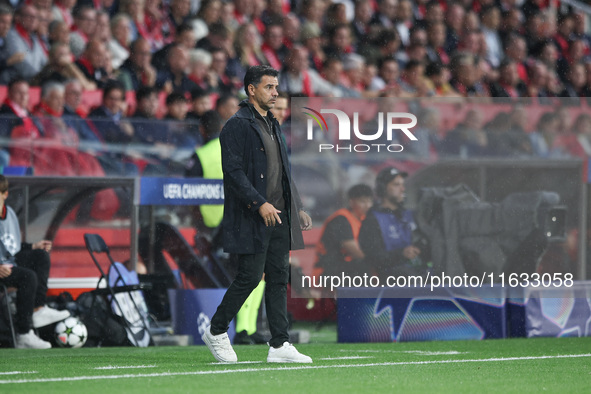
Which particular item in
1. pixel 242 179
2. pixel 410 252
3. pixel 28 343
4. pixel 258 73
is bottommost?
pixel 28 343

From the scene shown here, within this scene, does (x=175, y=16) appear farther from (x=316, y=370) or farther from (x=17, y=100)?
(x=316, y=370)

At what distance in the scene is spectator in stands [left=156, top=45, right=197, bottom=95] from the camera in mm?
12742

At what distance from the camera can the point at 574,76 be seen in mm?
17594

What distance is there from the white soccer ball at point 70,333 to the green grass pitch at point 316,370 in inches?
12.2

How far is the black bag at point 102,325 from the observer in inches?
362

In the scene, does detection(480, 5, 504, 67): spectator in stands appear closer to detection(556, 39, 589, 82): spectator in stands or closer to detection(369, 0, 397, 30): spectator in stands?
detection(556, 39, 589, 82): spectator in stands

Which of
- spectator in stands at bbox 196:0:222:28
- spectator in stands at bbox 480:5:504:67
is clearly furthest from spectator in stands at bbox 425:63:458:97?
spectator in stands at bbox 196:0:222:28

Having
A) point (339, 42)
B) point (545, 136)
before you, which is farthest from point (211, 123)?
point (339, 42)

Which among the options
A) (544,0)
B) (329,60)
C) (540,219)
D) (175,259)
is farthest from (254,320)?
(544,0)

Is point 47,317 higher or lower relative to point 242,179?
lower

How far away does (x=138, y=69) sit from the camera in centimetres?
1264

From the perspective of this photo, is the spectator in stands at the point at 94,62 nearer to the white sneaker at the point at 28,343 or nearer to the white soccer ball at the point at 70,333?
the white soccer ball at the point at 70,333

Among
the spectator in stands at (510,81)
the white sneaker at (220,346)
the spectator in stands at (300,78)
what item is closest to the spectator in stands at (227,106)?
the spectator in stands at (300,78)

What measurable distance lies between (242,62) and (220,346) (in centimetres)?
788
